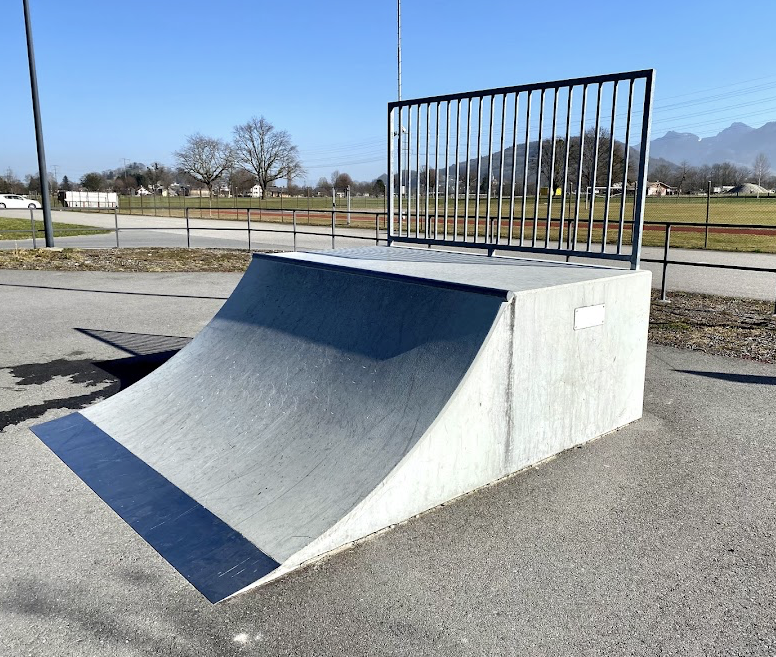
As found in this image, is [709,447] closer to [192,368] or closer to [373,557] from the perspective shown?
[373,557]

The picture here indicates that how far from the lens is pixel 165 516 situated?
10.8 feet

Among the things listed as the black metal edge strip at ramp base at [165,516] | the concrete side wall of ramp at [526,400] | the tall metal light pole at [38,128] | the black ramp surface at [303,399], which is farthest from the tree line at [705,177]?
the black metal edge strip at ramp base at [165,516]

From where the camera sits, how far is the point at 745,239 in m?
24.4

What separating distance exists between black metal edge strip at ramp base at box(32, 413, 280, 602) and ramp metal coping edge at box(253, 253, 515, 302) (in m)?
1.86

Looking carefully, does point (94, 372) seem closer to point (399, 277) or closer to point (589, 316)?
point (399, 277)

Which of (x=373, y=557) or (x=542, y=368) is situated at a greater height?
(x=542, y=368)

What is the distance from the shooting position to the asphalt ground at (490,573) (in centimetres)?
242

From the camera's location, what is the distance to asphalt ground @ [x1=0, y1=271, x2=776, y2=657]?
242cm

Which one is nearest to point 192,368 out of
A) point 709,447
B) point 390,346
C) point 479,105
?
point 390,346

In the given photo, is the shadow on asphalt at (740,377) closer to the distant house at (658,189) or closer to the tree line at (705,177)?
the tree line at (705,177)

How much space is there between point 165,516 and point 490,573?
165 cm

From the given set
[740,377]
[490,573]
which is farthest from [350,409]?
[740,377]

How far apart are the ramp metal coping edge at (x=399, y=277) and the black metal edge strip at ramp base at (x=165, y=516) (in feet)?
6.12

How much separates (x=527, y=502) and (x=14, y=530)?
104 inches
